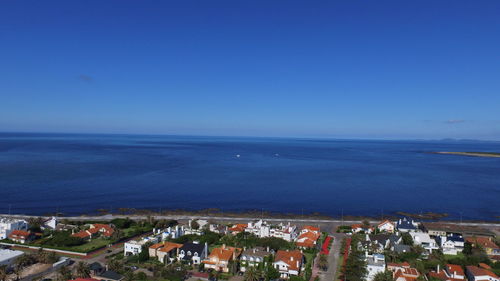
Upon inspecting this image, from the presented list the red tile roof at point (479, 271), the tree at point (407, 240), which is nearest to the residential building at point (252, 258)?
the tree at point (407, 240)

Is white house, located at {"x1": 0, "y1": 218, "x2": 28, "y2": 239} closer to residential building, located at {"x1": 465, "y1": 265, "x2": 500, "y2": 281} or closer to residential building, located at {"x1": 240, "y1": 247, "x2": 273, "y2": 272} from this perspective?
residential building, located at {"x1": 240, "y1": 247, "x2": 273, "y2": 272}

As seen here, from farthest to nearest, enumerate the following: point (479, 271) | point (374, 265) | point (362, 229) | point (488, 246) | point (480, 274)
A: point (362, 229), point (488, 246), point (374, 265), point (479, 271), point (480, 274)

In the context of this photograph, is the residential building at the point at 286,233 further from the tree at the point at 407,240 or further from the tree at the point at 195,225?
the tree at the point at 407,240

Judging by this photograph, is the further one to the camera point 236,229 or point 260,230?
point 236,229

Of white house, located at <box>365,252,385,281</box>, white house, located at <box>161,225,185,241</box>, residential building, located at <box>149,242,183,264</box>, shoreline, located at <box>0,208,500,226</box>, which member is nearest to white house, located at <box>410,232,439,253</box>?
white house, located at <box>365,252,385,281</box>

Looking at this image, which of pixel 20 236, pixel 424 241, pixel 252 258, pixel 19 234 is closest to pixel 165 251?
pixel 252 258

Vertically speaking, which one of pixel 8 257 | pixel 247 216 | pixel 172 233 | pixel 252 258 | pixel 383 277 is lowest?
pixel 247 216

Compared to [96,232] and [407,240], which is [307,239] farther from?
[96,232]
